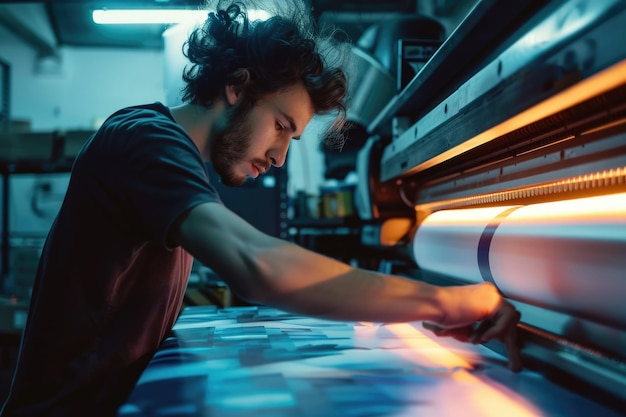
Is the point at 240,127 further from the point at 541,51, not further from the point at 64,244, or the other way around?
the point at 541,51

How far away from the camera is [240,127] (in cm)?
110

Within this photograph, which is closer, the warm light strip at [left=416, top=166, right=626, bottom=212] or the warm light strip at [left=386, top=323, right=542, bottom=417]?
the warm light strip at [left=386, top=323, right=542, bottom=417]

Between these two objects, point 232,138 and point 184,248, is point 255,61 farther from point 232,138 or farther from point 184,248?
point 184,248

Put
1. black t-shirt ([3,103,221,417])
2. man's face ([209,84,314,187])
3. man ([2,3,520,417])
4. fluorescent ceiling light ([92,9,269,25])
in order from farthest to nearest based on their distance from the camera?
fluorescent ceiling light ([92,9,269,25]), man's face ([209,84,314,187]), black t-shirt ([3,103,221,417]), man ([2,3,520,417])

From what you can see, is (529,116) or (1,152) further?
(1,152)

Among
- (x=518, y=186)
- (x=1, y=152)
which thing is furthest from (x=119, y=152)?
(x=1, y=152)

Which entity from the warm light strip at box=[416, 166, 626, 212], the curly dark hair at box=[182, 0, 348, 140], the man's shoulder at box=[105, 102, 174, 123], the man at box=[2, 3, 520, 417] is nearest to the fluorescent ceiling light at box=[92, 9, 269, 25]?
the curly dark hair at box=[182, 0, 348, 140]

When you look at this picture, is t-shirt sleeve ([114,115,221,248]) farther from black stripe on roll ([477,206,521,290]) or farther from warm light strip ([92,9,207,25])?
warm light strip ([92,9,207,25])

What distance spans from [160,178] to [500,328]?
0.55 metres

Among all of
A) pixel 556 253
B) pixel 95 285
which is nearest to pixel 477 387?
pixel 556 253

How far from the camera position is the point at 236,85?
3.64 feet

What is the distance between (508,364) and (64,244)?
2.51 ft

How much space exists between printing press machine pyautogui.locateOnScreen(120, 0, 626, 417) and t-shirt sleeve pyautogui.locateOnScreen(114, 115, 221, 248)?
0.76ft

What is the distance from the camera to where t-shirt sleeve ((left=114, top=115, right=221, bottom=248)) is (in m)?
0.72
